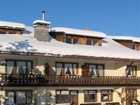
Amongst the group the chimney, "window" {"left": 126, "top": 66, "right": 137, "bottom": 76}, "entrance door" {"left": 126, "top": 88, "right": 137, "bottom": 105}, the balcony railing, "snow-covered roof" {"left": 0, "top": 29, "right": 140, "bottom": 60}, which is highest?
the chimney

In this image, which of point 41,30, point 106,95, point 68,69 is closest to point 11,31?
point 41,30

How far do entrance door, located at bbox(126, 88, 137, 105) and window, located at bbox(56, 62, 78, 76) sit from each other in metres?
6.90

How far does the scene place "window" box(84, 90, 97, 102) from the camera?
38562mm

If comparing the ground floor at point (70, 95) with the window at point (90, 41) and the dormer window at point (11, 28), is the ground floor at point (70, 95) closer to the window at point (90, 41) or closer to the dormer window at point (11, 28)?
the window at point (90, 41)

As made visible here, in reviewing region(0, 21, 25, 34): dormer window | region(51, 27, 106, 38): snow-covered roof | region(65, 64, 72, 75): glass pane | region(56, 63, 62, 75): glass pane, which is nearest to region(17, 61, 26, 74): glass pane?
region(56, 63, 62, 75): glass pane

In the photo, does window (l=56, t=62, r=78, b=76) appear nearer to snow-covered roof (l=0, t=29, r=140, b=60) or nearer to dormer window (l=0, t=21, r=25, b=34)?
snow-covered roof (l=0, t=29, r=140, b=60)

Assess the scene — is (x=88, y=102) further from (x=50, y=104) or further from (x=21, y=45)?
(x=21, y=45)

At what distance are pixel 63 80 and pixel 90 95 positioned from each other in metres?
4.41

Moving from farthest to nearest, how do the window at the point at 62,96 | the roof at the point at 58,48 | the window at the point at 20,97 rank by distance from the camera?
the window at the point at 62,96
the roof at the point at 58,48
the window at the point at 20,97

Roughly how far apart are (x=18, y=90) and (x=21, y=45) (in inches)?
158

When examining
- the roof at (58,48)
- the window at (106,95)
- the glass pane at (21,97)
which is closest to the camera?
the glass pane at (21,97)

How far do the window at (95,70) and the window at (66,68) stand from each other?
1918 mm

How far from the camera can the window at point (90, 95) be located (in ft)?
127

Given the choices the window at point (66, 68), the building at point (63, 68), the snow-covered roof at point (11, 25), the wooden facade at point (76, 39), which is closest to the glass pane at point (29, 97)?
the building at point (63, 68)
